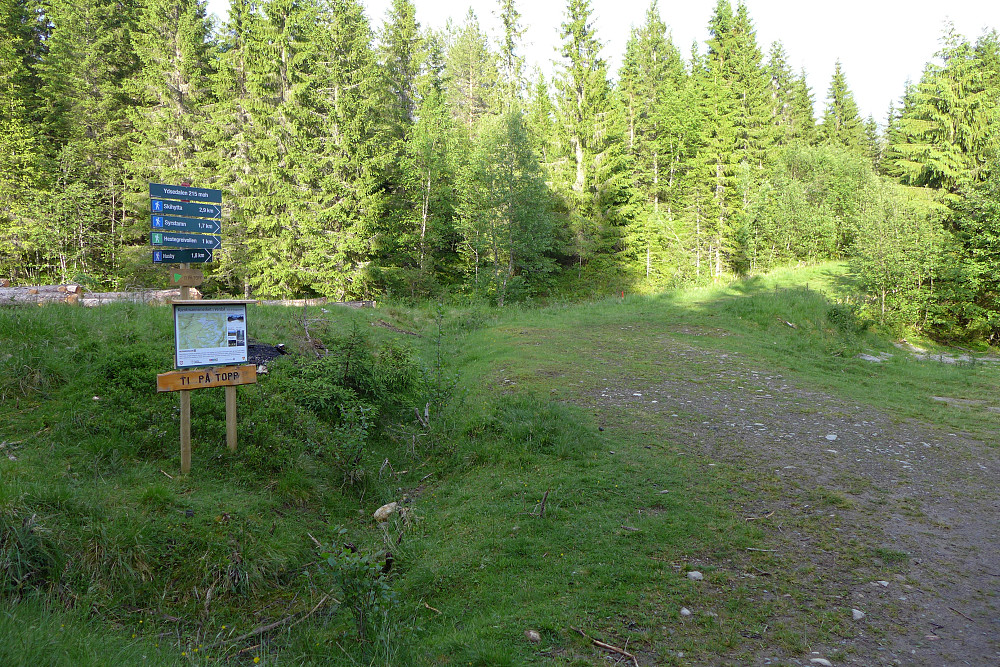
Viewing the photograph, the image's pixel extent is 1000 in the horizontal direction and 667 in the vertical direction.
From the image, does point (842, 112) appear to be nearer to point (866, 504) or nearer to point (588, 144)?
point (588, 144)

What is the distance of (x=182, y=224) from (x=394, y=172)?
82.8ft

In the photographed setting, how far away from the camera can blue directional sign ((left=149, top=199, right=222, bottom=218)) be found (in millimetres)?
5664

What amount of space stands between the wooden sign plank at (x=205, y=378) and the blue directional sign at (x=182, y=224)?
1.51 meters

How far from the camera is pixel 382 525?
208 inches

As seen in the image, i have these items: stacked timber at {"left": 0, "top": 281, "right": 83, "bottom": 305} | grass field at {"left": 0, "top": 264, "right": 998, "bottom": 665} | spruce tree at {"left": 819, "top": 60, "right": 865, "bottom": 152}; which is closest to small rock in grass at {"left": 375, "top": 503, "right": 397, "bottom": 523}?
grass field at {"left": 0, "top": 264, "right": 998, "bottom": 665}

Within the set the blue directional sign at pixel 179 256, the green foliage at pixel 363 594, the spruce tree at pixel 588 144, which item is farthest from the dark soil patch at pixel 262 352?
the spruce tree at pixel 588 144

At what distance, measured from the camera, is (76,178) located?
25078 mm

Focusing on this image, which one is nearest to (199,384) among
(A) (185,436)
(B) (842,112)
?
(A) (185,436)

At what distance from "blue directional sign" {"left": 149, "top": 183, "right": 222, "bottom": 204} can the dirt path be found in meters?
6.08

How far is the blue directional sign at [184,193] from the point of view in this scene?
559 cm

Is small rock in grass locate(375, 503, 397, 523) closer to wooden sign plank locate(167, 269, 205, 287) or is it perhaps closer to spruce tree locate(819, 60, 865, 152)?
wooden sign plank locate(167, 269, 205, 287)

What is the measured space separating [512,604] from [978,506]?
4920 millimetres

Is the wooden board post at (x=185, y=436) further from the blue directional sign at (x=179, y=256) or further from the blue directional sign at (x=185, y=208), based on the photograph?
the blue directional sign at (x=185, y=208)

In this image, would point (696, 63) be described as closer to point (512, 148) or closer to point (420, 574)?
point (512, 148)
